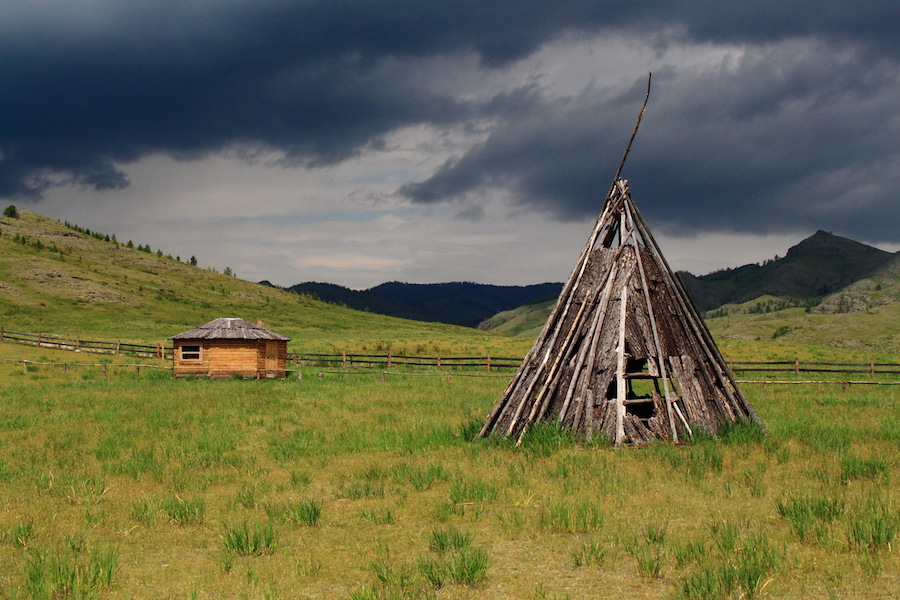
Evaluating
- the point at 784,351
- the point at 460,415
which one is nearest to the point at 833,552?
the point at 460,415

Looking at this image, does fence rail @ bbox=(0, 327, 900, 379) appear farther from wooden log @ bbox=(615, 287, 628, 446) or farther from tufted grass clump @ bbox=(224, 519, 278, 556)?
tufted grass clump @ bbox=(224, 519, 278, 556)

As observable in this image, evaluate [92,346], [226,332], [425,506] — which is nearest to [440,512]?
[425,506]

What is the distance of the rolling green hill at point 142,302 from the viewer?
6931 centimetres

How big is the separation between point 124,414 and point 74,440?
4.26 metres

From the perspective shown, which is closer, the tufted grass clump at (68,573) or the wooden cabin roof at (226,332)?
the tufted grass clump at (68,573)

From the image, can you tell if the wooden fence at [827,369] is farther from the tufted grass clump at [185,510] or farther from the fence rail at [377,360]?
the tufted grass clump at [185,510]

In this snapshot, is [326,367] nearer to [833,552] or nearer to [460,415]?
[460,415]

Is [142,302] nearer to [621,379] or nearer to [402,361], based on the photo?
[402,361]

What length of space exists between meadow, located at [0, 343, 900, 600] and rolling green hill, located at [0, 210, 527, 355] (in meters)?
40.2

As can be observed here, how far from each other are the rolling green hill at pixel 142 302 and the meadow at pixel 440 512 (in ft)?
132

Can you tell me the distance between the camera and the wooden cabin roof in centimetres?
3422

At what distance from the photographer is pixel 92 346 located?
4862cm

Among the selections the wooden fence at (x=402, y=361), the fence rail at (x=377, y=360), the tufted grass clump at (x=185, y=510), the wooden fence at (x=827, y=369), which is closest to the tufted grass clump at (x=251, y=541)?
the tufted grass clump at (x=185, y=510)

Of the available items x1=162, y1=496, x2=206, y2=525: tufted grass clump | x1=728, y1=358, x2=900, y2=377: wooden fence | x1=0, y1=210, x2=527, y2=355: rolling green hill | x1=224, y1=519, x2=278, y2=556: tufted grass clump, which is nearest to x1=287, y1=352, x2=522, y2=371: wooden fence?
x1=0, y1=210, x2=527, y2=355: rolling green hill
